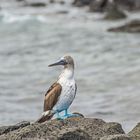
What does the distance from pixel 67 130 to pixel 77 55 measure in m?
20.9

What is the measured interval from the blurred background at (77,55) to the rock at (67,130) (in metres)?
6.62

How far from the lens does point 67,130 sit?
740 cm

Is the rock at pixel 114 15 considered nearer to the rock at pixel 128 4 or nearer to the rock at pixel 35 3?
the rock at pixel 128 4

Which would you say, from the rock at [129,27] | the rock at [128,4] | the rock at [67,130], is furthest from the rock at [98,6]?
the rock at [67,130]

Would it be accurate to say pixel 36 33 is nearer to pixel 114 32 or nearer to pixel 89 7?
pixel 114 32

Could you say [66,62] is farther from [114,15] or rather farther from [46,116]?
[114,15]

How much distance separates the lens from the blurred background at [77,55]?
1792 centimetres

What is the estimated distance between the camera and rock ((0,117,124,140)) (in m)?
7.36

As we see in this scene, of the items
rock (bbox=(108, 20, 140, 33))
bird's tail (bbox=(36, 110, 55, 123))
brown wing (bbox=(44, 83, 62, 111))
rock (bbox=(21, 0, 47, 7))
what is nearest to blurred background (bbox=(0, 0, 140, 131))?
rock (bbox=(108, 20, 140, 33))

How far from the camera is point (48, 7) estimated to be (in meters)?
48.7

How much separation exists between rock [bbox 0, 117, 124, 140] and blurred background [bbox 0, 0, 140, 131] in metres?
6.62

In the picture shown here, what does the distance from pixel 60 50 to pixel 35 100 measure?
425 inches

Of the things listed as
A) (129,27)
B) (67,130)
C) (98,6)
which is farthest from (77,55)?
(67,130)

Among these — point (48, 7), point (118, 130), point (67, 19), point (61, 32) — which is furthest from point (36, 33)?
point (118, 130)
